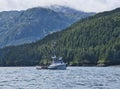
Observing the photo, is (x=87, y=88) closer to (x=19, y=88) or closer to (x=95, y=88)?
(x=95, y=88)

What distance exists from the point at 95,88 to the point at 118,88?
16.2ft

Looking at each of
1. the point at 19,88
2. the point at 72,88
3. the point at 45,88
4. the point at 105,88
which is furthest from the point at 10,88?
the point at 105,88

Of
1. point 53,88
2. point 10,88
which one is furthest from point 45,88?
point 10,88

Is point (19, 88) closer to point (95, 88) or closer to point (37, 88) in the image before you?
point (37, 88)

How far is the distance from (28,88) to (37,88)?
74.8 inches

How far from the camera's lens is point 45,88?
3617 inches

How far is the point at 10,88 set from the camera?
93.2 meters

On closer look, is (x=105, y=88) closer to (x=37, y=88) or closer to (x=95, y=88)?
(x=95, y=88)

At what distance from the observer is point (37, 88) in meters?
91.9

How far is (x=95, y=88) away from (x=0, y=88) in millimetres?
20183

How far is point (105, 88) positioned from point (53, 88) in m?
11.1

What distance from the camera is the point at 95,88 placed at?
295ft

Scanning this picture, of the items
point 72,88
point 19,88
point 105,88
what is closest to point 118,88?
point 105,88

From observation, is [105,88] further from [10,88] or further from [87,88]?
[10,88]
